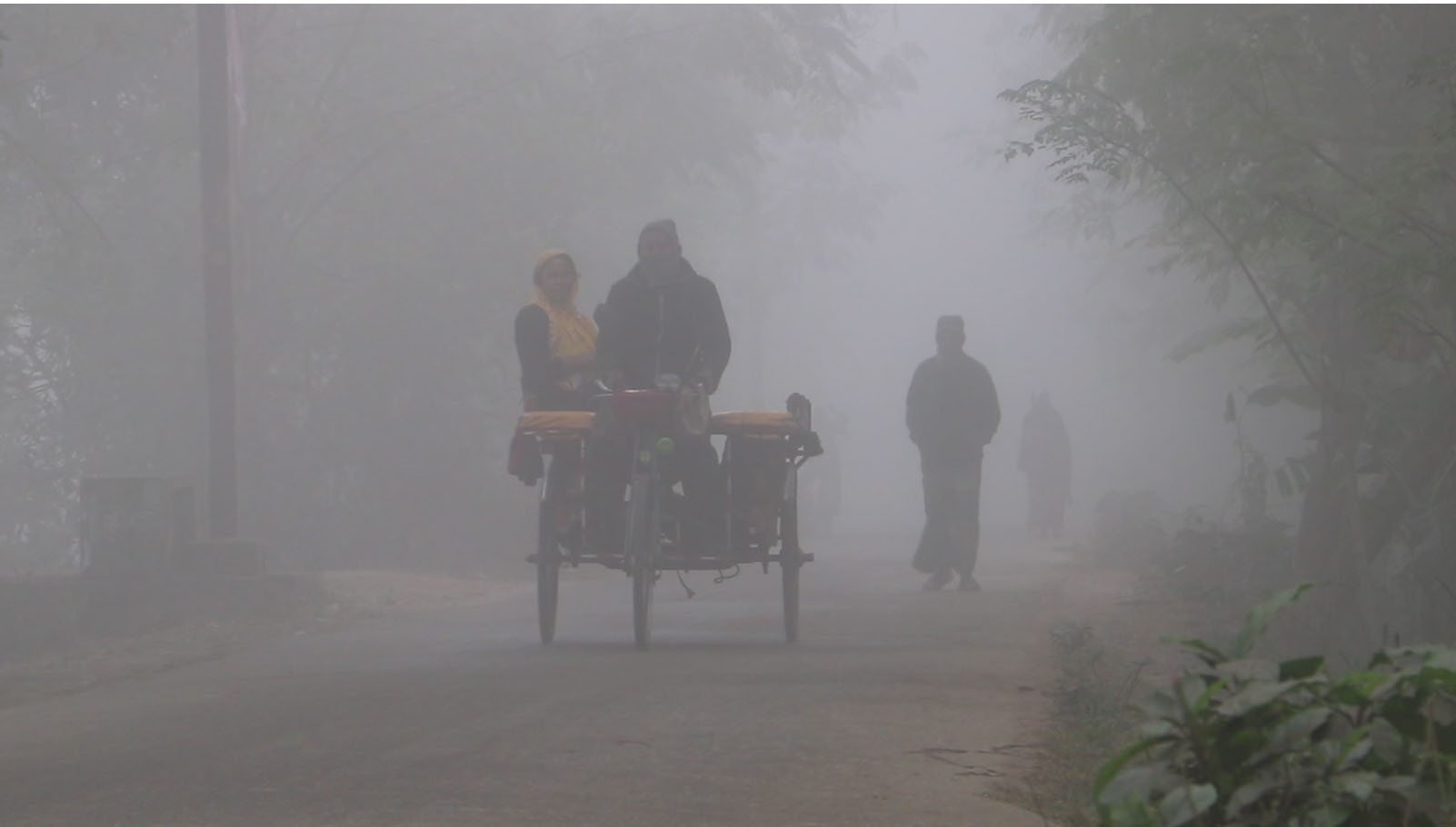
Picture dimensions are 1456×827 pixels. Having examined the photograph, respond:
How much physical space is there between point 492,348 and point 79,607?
9.03 m

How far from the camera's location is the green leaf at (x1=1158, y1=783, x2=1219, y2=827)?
2910 mm

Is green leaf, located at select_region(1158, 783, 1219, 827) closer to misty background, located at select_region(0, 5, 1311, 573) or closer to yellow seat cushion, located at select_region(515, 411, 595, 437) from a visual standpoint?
yellow seat cushion, located at select_region(515, 411, 595, 437)

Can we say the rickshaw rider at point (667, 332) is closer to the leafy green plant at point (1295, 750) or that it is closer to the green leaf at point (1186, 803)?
the leafy green plant at point (1295, 750)

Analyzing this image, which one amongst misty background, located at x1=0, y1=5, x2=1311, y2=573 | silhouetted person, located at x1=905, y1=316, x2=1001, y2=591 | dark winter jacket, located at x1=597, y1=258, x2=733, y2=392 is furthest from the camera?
misty background, located at x1=0, y1=5, x2=1311, y2=573

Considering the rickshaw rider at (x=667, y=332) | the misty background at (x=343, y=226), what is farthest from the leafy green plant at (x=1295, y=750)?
the misty background at (x=343, y=226)

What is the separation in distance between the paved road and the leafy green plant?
1.66 metres

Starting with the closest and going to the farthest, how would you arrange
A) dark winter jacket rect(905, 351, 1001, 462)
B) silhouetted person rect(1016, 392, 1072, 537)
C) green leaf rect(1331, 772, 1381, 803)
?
green leaf rect(1331, 772, 1381, 803), dark winter jacket rect(905, 351, 1001, 462), silhouetted person rect(1016, 392, 1072, 537)

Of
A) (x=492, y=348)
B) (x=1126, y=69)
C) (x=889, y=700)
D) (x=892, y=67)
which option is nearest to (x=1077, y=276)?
(x=892, y=67)

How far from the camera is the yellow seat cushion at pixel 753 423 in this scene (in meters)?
9.69

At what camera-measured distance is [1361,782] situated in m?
2.87

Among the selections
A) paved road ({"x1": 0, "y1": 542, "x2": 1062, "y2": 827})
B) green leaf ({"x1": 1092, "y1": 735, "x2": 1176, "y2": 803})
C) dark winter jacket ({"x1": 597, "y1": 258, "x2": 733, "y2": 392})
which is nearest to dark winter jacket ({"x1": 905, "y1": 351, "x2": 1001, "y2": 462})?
paved road ({"x1": 0, "y1": 542, "x2": 1062, "y2": 827})

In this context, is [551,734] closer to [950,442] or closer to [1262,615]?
[1262,615]

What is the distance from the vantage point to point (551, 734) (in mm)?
6117

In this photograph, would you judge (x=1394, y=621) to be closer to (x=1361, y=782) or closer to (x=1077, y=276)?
(x=1361, y=782)
